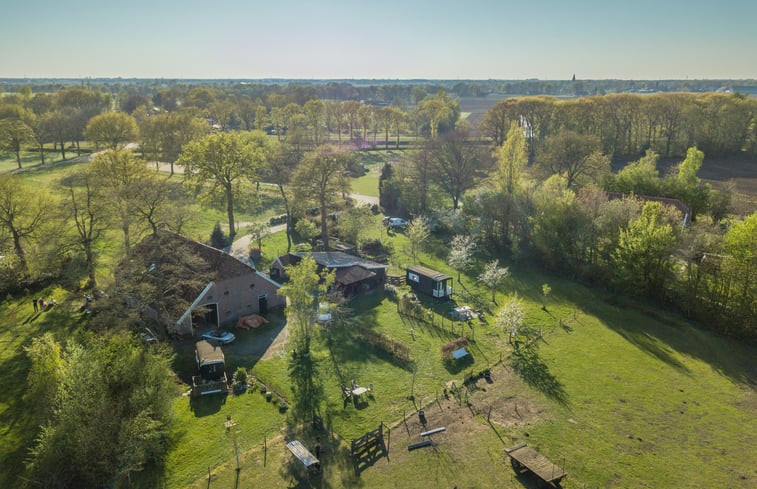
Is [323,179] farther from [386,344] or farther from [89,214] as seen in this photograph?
[386,344]

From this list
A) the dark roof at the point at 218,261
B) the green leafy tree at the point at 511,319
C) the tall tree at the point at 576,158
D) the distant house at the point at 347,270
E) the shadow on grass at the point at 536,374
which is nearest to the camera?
the shadow on grass at the point at 536,374

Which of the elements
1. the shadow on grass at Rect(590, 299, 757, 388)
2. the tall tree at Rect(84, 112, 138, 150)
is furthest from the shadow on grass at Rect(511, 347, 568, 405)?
the tall tree at Rect(84, 112, 138, 150)

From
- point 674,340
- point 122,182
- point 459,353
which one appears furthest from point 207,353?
point 674,340

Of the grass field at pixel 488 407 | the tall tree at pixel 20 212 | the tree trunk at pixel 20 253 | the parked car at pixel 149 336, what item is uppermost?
the tall tree at pixel 20 212

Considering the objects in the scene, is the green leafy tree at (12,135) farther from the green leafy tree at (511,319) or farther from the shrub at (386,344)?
the green leafy tree at (511,319)

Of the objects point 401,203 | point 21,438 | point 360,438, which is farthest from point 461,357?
point 401,203

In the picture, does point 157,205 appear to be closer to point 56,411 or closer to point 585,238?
point 56,411

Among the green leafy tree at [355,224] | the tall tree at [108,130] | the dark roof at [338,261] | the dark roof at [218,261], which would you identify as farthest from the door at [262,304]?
the tall tree at [108,130]
